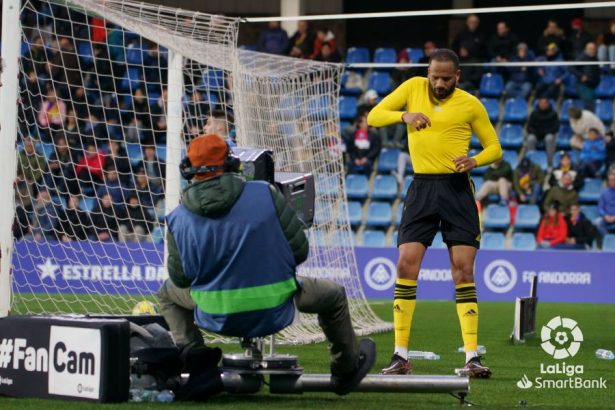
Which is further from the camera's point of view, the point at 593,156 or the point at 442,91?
the point at 593,156

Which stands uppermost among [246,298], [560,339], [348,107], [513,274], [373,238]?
[348,107]

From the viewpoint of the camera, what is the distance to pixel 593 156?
68.4ft

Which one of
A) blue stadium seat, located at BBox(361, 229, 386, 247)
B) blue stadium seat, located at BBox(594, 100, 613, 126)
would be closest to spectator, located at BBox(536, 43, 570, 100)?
blue stadium seat, located at BBox(594, 100, 613, 126)

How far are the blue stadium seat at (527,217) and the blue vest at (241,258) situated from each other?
14273 millimetres

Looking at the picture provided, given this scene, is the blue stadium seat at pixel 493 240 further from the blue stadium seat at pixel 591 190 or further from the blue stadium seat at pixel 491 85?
the blue stadium seat at pixel 491 85

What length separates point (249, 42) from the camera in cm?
2511

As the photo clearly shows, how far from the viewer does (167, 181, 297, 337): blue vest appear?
6473mm

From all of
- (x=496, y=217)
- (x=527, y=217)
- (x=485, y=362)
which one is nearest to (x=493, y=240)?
(x=496, y=217)

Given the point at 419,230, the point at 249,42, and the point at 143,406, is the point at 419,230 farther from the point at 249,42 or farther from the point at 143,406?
the point at 249,42

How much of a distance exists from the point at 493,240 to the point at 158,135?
17.7ft

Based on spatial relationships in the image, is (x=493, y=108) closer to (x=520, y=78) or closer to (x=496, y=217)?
(x=520, y=78)

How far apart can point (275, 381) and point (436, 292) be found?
11.3m

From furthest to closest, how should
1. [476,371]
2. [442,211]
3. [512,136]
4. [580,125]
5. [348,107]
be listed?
[348,107], [512,136], [580,125], [442,211], [476,371]

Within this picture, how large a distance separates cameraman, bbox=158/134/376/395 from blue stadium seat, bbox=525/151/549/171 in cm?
1485
